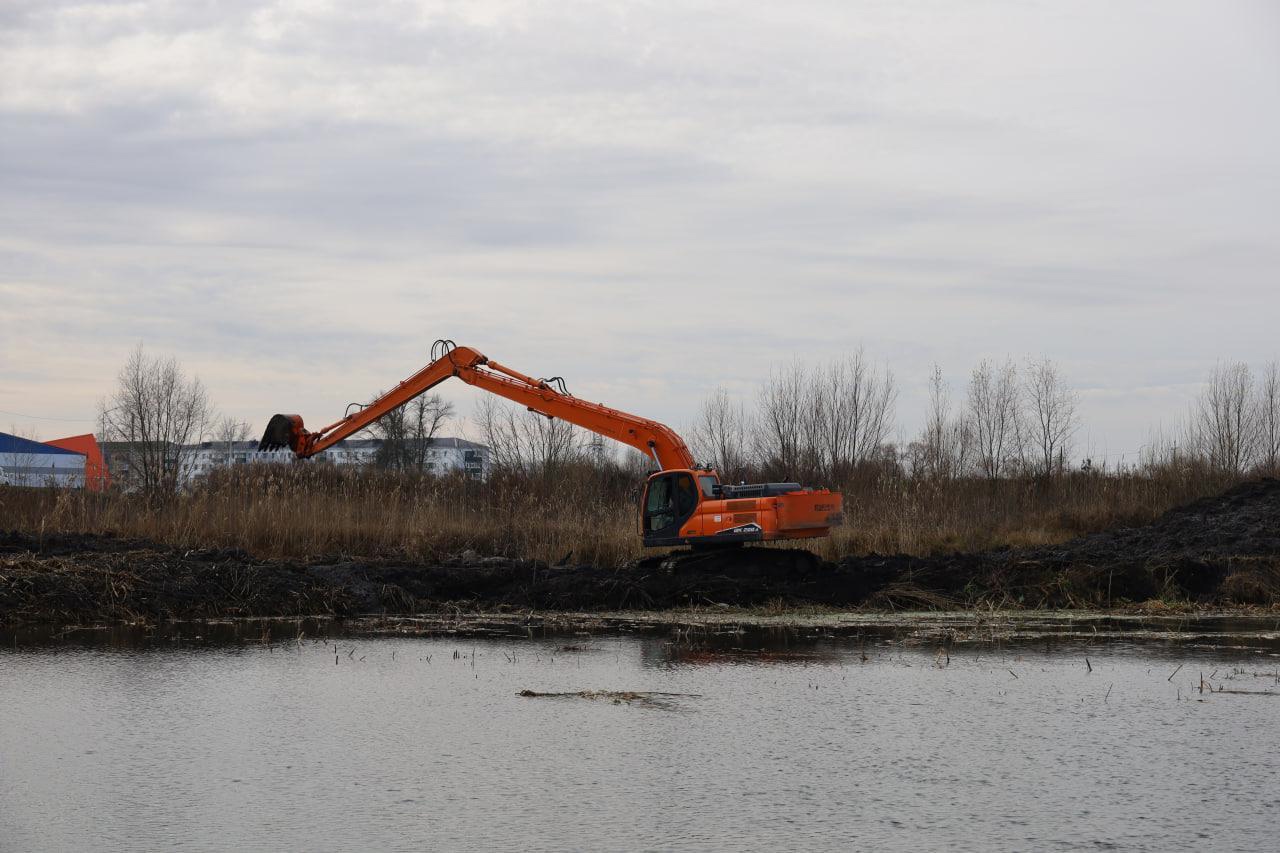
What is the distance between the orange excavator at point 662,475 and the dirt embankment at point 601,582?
0.75 metres

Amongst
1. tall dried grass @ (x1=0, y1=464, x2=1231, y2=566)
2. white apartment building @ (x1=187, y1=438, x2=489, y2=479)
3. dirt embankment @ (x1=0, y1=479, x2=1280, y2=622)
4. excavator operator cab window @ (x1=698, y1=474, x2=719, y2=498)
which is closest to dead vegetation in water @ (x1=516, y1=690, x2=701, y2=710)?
dirt embankment @ (x1=0, y1=479, x2=1280, y2=622)

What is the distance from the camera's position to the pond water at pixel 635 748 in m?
6.31

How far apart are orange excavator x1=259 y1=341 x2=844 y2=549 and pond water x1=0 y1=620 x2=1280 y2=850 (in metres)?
6.26

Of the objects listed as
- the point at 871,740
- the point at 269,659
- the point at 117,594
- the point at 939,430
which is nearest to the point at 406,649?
the point at 269,659

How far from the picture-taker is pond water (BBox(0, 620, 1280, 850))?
631 cm

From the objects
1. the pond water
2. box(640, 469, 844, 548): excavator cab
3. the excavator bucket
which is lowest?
the pond water

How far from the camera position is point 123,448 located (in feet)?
160

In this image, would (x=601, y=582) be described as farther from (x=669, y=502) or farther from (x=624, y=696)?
(x=624, y=696)

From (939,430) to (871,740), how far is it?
1295 inches

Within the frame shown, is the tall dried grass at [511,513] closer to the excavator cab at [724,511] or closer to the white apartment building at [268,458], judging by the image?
the white apartment building at [268,458]

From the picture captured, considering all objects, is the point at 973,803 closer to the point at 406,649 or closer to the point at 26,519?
the point at 406,649

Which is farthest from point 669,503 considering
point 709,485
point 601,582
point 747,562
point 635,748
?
point 635,748

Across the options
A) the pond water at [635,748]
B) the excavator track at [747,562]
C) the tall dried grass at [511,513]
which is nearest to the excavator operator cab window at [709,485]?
the excavator track at [747,562]

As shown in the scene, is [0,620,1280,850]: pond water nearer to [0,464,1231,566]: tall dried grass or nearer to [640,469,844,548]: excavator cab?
[640,469,844,548]: excavator cab
